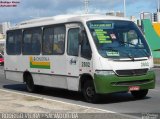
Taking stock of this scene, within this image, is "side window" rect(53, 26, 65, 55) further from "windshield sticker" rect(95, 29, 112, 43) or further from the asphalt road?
"windshield sticker" rect(95, 29, 112, 43)

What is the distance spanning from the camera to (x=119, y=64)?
12.9m

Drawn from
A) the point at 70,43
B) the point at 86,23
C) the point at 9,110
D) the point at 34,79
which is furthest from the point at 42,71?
the point at 9,110

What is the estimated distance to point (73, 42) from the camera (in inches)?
562

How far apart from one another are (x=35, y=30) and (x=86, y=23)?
3918 millimetres

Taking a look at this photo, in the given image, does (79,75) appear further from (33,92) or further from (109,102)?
(33,92)

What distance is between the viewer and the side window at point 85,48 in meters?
13.3

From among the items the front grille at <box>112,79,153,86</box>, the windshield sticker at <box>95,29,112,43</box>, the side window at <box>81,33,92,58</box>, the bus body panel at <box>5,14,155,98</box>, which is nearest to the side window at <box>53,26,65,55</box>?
the bus body panel at <box>5,14,155,98</box>

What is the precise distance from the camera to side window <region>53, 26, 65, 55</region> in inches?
588

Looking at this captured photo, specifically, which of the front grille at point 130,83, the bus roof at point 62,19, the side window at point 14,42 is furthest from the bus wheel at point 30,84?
the front grille at point 130,83

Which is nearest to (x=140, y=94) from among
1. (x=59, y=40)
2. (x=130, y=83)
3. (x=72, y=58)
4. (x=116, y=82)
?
(x=130, y=83)

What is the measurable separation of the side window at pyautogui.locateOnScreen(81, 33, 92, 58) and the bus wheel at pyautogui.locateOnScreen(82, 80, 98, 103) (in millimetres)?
788

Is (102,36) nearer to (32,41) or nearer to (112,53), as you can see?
(112,53)

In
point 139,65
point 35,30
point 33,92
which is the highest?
point 35,30

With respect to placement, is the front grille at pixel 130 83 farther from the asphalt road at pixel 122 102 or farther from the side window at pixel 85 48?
the side window at pixel 85 48
